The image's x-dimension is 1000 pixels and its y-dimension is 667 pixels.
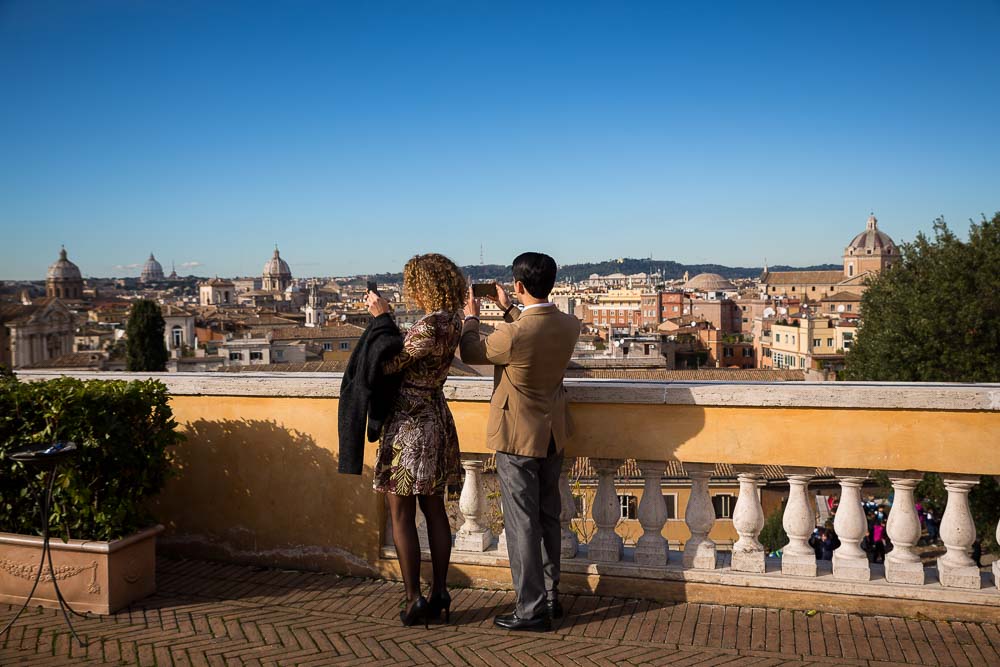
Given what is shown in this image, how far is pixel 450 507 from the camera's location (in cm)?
695

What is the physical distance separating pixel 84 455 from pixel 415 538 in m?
1.51

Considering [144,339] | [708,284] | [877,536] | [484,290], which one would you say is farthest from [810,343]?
[708,284]

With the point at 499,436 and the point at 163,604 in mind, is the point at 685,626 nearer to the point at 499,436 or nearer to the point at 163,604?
the point at 499,436

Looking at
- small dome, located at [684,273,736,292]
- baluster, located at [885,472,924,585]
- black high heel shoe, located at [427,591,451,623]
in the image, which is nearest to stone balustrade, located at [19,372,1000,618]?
baluster, located at [885,472,924,585]

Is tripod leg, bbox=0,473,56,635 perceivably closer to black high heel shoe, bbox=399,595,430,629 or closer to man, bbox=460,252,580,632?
black high heel shoe, bbox=399,595,430,629

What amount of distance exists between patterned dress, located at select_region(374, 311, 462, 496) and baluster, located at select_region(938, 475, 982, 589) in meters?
2.09

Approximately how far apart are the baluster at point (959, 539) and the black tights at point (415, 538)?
2.07m

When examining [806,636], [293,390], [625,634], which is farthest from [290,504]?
[806,636]

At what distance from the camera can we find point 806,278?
427ft

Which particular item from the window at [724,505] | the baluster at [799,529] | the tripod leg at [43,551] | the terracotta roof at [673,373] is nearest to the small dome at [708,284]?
the terracotta roof at [673,373]

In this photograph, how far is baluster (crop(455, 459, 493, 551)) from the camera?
3.94 metres

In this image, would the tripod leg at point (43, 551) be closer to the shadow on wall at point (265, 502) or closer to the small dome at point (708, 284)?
the shadow on wall at point (265, 502)

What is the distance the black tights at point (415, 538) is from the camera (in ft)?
11.3

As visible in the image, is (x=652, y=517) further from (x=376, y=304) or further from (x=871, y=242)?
(x=871, y=242)
